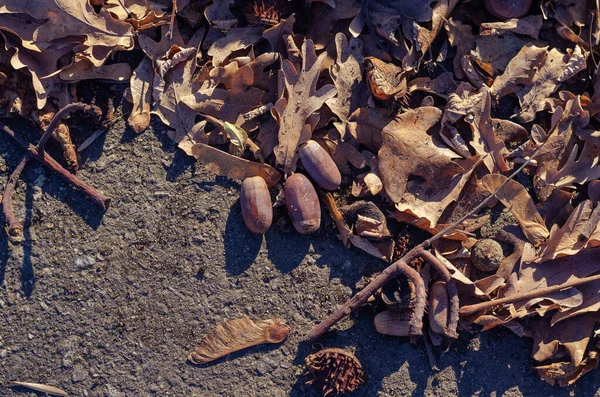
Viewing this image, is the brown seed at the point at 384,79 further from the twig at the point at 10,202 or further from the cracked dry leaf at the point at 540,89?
the twig at the point at 10,202

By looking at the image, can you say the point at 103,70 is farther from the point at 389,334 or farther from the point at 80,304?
the point at 389,334

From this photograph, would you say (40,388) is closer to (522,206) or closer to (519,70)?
(522,206)

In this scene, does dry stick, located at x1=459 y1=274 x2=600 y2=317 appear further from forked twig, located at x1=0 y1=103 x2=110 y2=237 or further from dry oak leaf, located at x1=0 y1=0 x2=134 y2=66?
dry oak leaf, located at x1=0 y1=0 x2=134 y2=66

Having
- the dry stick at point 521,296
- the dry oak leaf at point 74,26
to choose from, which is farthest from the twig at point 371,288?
the dry oak leaf at point 74,26

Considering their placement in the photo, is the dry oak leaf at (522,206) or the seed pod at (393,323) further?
the dry oak leaf at (522,206)

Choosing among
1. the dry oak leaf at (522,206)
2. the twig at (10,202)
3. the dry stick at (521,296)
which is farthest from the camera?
the dry oak leaf at (522,206)

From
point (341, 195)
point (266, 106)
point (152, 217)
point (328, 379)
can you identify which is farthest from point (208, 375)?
point (266, 106)
